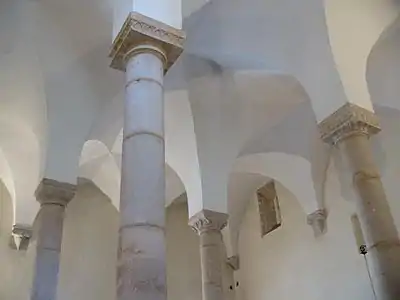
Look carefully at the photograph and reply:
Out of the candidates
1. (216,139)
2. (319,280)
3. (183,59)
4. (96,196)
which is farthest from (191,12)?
(96,196)

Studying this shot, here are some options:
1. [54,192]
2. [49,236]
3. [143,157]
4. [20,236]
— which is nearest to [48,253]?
[49,236]

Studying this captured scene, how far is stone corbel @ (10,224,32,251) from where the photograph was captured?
35.3ft

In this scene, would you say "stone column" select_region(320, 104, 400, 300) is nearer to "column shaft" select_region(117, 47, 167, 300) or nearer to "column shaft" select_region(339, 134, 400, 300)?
"column shaft" select_region(339, 134, 400, 300)

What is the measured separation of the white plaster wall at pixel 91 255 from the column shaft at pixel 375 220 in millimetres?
7163

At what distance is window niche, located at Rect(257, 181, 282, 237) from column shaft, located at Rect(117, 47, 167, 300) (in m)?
7.46

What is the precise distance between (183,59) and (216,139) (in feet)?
5.62

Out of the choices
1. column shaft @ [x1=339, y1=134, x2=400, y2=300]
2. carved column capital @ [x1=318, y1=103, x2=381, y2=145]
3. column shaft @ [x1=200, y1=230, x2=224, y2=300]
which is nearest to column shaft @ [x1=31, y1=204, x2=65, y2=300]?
column shaft @ [x1=200, y1=230, x2=224, y2=300]

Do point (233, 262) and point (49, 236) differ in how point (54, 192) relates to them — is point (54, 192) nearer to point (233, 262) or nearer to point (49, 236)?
point (49, 236)

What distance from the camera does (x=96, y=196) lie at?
12.6 m

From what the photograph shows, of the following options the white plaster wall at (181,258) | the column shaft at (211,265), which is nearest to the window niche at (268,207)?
the white plaster wall at (181,258)

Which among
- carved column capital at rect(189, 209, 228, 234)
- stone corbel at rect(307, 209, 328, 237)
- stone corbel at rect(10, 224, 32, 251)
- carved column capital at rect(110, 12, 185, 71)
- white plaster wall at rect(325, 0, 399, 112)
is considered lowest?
carved column capital at rect(189, 209, 228, 234)

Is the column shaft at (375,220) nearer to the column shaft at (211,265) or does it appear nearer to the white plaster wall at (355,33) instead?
the white plaster wall at (355,33)

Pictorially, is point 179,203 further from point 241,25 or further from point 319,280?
point 241,25

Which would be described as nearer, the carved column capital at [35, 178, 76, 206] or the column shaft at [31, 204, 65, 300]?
the column shaft at [31, 204, 65, 300]
